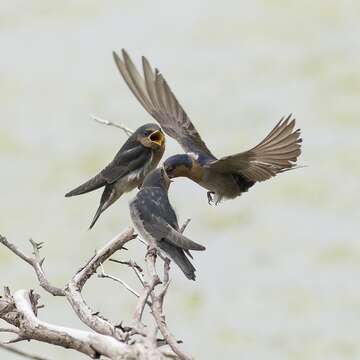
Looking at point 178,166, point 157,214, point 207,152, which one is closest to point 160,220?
point 157,214

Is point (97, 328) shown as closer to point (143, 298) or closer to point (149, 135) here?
point (143, 298)

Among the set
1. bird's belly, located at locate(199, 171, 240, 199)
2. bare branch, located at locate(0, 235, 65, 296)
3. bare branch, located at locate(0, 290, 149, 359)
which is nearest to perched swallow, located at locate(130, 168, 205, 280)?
bird's belly, located at locate(199, 171, 240, 199)

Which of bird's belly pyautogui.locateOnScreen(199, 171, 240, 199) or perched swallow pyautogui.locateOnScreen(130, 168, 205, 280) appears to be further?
bird's belly pyautogui.locateOnScreen(199, 171, 240, 199)

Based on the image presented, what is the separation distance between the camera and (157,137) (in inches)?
132

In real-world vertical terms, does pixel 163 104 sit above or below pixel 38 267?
above

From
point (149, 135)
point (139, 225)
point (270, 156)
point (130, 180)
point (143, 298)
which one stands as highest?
point (149, 135)

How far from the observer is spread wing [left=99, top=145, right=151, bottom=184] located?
127 inches

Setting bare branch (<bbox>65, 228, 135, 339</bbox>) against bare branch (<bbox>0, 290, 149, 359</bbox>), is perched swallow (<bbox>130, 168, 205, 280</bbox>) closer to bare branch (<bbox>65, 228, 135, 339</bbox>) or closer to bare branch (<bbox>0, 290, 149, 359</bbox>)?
bare branch (<bbox>65, 228, 135, 339</bbox>)

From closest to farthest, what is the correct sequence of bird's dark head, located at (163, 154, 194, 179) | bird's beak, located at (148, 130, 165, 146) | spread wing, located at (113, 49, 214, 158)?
bird's dark head, located at (163, 154, 194, 179) → spread wing, located at (113, 49, 214, 158) → bird's beak, located at (148, 130, 165, 146)

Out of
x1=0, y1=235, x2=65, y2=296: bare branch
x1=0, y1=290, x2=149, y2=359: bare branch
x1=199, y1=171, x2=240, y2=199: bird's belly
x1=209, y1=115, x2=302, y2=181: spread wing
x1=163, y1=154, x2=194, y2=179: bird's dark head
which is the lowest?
x1=0, y1=290, x2=149, y2=359: bare branch

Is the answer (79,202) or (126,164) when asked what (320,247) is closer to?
(79,202)

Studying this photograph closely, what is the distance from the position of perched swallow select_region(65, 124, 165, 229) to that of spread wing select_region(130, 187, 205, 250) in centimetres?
55

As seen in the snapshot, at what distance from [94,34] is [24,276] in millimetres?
2729

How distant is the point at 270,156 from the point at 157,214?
336 mm
